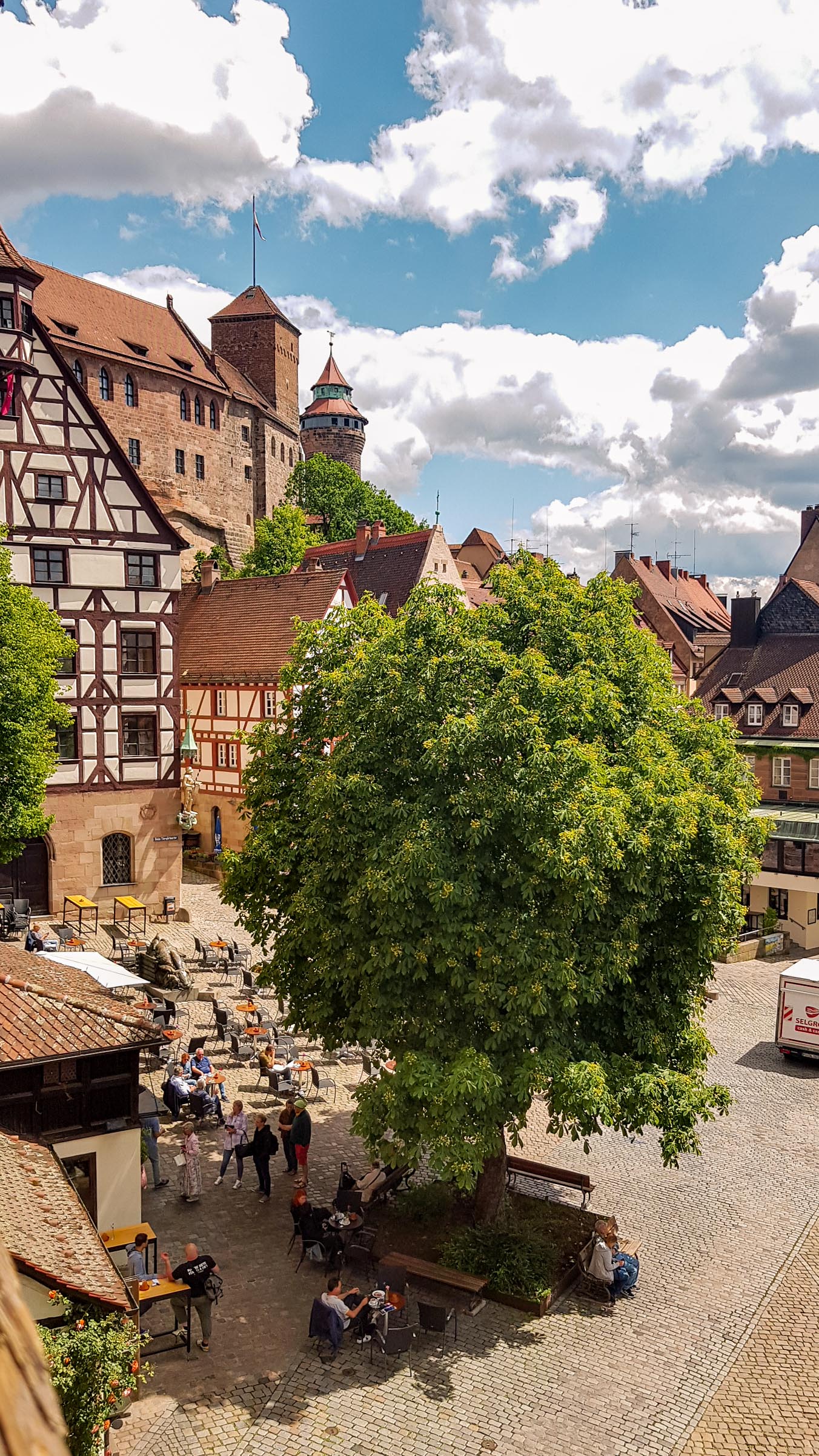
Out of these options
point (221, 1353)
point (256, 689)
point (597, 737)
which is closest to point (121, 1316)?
point (221, 1353)

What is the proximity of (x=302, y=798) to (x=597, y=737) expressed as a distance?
15.3 ft

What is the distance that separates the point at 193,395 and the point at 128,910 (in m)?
53.3

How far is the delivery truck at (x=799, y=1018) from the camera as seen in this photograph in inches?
1025

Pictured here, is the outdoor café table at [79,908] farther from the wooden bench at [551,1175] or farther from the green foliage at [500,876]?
the wooden bench at [551,1175]

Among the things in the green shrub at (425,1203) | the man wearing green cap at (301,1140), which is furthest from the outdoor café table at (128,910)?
the green shrub at (425,1203)

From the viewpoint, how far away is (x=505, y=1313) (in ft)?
48.6

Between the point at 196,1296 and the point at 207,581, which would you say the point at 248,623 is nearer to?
the point at 207,581

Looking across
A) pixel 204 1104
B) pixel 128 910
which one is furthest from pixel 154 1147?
pixel 128 910

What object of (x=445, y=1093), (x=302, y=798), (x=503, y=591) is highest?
(x=503, y=591)

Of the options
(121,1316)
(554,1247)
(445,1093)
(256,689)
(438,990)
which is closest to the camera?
(121,1316)

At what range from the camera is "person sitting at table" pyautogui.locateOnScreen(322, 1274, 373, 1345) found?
1350 cm

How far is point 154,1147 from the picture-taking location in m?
17.8

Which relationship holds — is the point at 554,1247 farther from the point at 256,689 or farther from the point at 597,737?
the point at 256,689

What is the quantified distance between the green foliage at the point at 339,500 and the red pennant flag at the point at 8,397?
174 ft
